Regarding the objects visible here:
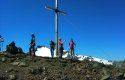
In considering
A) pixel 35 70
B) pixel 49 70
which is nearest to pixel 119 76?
pixel 49 70

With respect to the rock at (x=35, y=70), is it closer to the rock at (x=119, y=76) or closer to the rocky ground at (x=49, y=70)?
the rocky ground at (x=49, y=70)

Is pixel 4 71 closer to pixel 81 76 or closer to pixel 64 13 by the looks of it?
pixel 81 76

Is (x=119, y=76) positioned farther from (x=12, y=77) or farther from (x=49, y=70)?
(x=12, y=77)

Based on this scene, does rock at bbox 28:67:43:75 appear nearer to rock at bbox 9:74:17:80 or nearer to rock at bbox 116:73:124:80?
rock at bbox 9:74:17:80

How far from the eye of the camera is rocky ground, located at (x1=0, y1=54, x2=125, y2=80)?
94.6 feet

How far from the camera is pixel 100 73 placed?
32.0 metres

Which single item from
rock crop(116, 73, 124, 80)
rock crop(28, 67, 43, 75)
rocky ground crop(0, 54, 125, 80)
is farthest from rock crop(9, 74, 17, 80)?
rock crop(116, 73, 124, 80)

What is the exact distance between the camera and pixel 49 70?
30.5m

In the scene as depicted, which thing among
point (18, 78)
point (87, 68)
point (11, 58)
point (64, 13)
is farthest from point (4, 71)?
point (64, 13)

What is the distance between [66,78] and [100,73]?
171 inches

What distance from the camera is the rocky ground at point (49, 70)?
28.8 m

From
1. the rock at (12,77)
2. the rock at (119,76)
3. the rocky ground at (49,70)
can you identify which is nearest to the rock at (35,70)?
the rocky ground at (49,70)

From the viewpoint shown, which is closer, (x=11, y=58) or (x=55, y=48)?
(x=11, y=58)

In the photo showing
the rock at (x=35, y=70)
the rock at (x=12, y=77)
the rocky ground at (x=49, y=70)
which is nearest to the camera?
the rock at (x=12, y=77)
